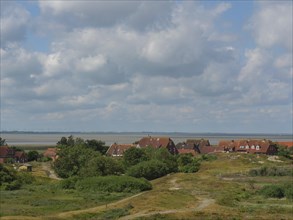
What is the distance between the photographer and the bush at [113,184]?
Result: 7088cm

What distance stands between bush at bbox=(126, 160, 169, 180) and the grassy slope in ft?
11.4

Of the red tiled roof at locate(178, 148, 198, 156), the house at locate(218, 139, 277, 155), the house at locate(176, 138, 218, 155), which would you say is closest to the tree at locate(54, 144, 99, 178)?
the red tiled roof at locate(178, 148, 198, 156)

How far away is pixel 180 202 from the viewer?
5344 cm

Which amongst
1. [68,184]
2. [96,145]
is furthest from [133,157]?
[96,145]

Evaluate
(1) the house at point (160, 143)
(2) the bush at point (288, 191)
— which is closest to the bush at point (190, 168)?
(1) the house at point (160, 143)

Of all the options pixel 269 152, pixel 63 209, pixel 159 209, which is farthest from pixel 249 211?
pixel 269 152

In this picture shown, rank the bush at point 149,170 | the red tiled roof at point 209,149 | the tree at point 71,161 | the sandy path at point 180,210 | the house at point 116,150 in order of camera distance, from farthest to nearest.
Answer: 1. the red tiled roof at point 209,149
2. the house at point 116,150
3. the tree at point 71,161
4. the bush at point 149,170
5. the sandy path at point 180,210

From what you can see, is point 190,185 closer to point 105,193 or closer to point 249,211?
point 105,193

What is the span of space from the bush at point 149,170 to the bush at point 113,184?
1166 centimetres

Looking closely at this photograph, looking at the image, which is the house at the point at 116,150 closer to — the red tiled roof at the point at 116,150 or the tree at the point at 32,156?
the red tiled roof at the point at 116,150

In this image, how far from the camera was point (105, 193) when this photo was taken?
6756 cm

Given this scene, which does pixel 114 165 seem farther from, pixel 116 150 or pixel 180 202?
pixel 116 150

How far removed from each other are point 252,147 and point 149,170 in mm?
50284

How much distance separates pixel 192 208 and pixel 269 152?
79.8m
